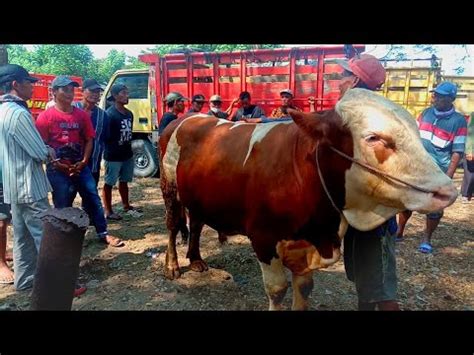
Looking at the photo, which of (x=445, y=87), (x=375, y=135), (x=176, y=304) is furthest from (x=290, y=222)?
(x=445, y=87)

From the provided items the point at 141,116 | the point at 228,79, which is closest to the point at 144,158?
the point at 141,116

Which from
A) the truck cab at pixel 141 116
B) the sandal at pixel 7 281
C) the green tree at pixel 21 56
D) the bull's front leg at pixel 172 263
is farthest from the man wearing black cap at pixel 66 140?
the green tree at pixel 21 56

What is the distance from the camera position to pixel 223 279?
12.9ft

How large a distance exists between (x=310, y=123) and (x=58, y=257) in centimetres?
210

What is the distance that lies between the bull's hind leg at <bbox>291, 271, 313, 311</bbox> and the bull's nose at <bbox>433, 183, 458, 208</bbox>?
122cm

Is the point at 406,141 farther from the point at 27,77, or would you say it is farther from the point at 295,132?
the point at 27,77

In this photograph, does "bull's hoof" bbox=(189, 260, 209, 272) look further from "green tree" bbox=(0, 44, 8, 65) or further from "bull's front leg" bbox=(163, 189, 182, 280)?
"green tree" bbox=(0, 44, 8, 65)

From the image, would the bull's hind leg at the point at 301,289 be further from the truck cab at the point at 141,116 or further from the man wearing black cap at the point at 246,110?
the truck cab at the point at 141,116

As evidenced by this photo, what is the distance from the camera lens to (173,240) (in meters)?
4.02

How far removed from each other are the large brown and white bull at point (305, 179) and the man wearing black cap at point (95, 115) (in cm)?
198

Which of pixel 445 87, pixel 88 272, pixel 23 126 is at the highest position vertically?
pixel 445 87

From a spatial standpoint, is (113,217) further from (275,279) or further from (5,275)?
(275,279)

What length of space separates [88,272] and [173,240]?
100cm

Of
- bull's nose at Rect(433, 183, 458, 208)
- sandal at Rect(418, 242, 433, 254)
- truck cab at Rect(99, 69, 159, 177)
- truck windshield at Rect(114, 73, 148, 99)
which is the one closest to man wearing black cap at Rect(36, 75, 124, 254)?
bull's nose at Rect(433, 183, 458, 208)
